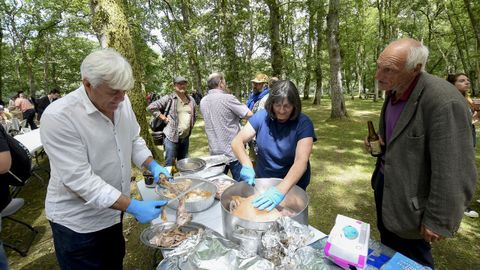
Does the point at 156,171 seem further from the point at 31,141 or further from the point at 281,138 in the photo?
the point at 31,141

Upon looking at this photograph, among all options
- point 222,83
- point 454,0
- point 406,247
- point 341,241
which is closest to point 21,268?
point 222,83

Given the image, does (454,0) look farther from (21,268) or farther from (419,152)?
(21,268)

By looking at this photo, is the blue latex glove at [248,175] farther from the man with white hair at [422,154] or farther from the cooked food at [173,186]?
the man with white hair at [422,154]

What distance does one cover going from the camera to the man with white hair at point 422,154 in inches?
55.1

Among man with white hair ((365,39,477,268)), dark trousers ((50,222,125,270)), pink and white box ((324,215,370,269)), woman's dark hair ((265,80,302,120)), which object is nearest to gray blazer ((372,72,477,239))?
man with white hair ((365,39,477,268))

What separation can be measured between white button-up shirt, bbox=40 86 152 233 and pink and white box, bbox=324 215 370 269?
118 cm

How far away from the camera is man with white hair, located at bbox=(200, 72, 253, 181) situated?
346 cm

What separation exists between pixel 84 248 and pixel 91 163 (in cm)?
58

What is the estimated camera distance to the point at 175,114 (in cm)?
427

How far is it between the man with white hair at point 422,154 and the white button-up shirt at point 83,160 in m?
1.70

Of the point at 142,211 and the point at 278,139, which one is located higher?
the point at 278,139

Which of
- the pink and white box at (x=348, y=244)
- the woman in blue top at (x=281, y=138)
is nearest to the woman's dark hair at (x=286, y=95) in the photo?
the woman in blue top at (x=281, y=138)

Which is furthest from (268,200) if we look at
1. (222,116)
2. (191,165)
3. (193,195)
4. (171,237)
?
(222,116)

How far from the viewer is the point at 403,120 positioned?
159 cm
